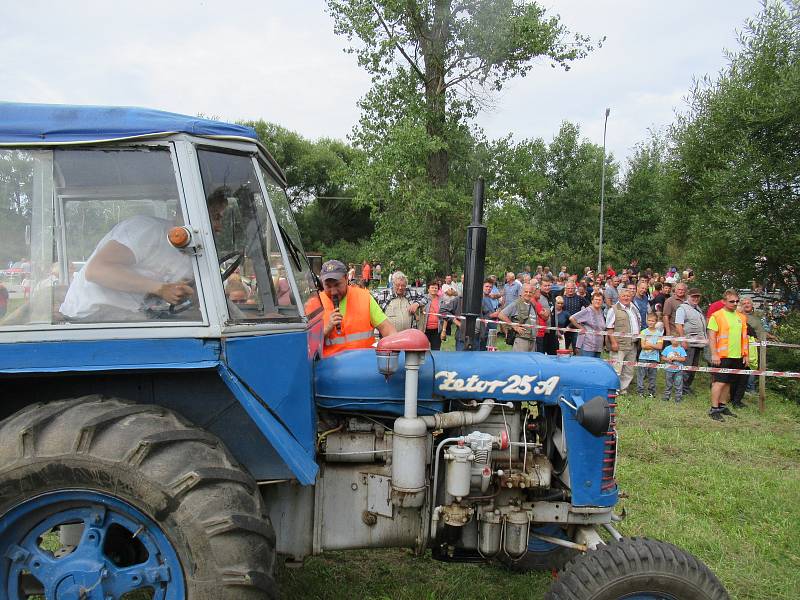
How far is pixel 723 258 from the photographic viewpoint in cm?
1108

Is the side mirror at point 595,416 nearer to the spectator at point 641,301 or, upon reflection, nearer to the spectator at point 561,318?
the spectator at point 561,318

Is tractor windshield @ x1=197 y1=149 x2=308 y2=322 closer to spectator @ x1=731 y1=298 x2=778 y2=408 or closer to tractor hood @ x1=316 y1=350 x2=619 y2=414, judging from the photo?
tractor hood @ x1=316 y1=350 x2=619 y2=414

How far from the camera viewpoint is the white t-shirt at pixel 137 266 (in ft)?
7.78

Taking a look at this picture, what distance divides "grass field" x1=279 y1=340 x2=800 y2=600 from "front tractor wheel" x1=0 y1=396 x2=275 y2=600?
1247 millimetres

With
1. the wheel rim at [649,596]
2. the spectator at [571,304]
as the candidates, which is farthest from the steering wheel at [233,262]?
the spectator at [571,304]

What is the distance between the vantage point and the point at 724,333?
8336 millimetres

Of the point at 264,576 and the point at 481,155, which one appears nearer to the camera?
the point at 264,576

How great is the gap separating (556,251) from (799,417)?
22984 mm

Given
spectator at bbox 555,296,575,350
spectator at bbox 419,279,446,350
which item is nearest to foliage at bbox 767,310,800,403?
spectator at bbox 555,296,575,350

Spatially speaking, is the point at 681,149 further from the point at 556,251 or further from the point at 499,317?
the point at 556,251

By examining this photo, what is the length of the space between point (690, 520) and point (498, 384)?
2.71 m

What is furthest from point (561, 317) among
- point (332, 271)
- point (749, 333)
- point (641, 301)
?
point (332, 271)

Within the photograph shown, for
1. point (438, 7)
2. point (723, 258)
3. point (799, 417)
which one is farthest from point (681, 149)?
point (438, 7)

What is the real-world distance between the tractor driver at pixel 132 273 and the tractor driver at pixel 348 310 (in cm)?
159
